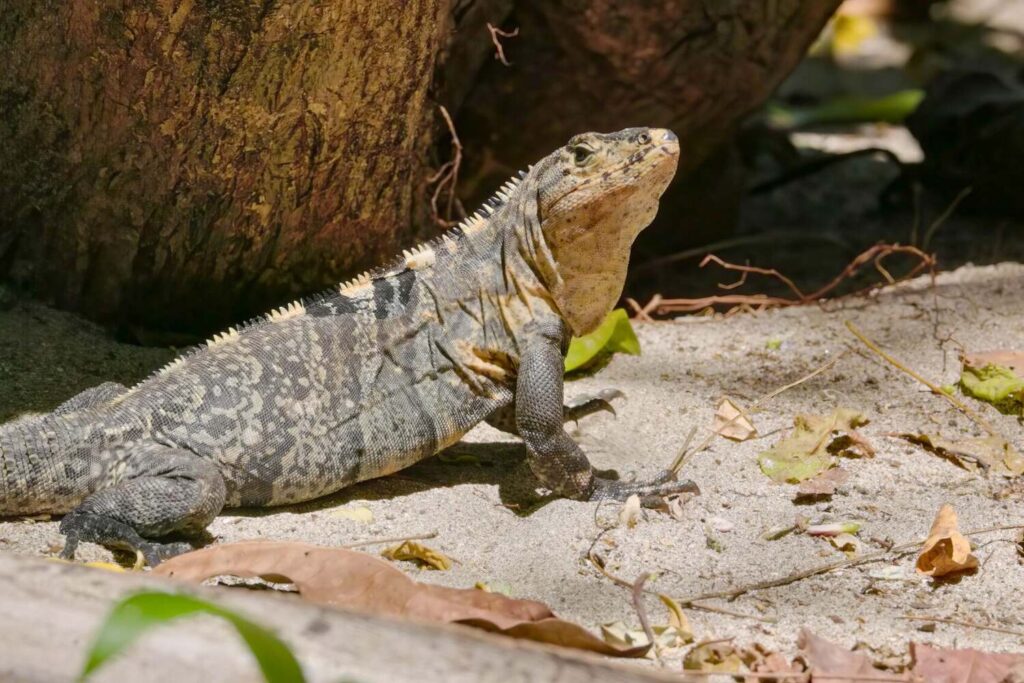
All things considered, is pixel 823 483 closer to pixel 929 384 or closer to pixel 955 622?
pixel 955 622

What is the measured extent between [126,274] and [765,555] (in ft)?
10.8

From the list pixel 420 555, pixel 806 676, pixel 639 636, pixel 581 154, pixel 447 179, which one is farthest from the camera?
pixel 447 179

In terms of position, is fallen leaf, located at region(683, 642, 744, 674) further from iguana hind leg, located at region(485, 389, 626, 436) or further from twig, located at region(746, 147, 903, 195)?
twig, located at region(746, 147, 903, 195)

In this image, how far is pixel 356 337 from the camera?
4.89m

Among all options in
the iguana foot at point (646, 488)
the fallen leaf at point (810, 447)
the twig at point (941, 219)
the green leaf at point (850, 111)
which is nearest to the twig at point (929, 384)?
the fallen leaf at point (810, 447)

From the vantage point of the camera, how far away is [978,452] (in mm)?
4840

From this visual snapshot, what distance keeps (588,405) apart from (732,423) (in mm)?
717

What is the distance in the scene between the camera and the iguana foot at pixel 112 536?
4.14 meters

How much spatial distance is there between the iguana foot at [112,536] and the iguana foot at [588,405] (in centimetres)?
201

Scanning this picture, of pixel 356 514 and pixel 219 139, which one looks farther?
pixel 219 139

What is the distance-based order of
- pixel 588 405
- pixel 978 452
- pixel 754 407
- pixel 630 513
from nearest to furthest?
pixel 630 513
pixel 978 452
pixel 754 407
pixel 588 405

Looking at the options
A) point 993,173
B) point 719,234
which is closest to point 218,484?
point 719,234

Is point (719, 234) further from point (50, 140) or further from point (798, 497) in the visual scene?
point (50, 140)

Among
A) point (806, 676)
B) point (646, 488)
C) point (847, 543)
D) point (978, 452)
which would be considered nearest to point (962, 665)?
point (806, 676)
